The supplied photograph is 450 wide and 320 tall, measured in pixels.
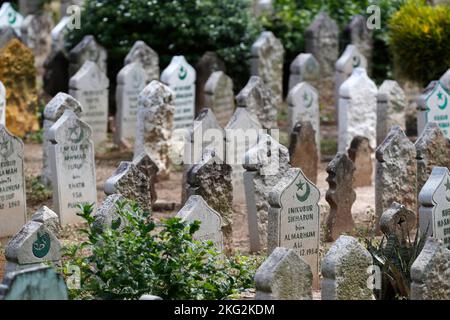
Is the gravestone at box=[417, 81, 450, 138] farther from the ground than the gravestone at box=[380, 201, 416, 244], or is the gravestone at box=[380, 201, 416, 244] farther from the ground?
the gravestone at box=[417, 81, 450, 138]

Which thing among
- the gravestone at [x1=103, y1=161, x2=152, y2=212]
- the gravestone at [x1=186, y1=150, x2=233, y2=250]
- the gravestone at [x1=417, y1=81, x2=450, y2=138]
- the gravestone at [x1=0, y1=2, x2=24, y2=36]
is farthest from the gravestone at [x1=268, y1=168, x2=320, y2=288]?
the gravestone at [x1=0, y1=2, x2=24, y2=36]

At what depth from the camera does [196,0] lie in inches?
727

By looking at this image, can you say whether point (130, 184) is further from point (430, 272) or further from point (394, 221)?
point (430, 272)

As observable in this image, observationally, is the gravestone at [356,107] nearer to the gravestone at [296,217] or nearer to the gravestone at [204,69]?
the gravestone at [204,69]

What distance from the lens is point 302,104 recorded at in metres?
15.4

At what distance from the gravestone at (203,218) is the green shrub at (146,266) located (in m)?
0.83

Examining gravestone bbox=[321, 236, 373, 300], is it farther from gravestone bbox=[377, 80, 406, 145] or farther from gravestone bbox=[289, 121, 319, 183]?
gravestone bbox=[377, 80, 406, 145]

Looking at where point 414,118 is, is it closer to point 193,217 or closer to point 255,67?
point 255,67

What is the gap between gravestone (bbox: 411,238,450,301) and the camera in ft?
26.6

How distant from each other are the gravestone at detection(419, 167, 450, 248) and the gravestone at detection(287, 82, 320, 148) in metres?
5.45

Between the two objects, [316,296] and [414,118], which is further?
[414,118]

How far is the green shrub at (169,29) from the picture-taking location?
1822cm

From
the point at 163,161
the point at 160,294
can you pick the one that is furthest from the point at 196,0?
the point at 160,294
